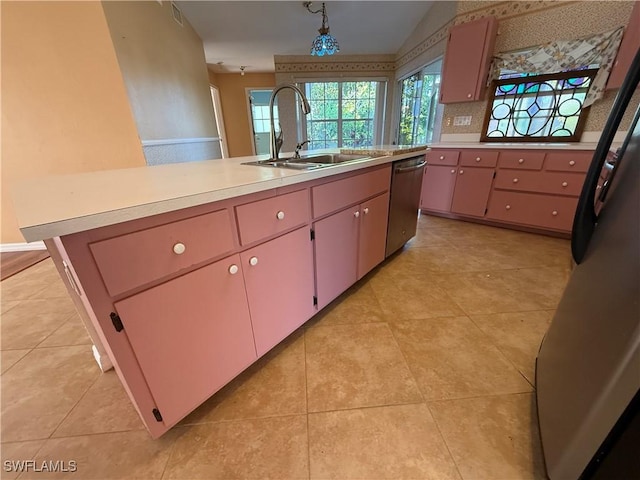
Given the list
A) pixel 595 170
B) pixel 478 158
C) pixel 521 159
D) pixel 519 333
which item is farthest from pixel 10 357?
pixel 521 159

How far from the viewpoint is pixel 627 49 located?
6.86ft

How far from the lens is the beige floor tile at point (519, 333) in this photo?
1.23m

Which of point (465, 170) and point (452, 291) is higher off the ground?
point (465, 170)

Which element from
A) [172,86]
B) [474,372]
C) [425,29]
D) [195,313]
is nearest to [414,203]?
[474,372]

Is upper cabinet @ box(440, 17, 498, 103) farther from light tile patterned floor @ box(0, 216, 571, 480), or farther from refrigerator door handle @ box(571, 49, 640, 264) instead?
refrigerator door handle @ box(571, 49, 640, 264)

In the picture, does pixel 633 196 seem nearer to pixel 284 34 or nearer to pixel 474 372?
pixel 474 372

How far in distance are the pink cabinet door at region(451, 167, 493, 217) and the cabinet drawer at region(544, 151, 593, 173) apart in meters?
0.47

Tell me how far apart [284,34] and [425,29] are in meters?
2.10

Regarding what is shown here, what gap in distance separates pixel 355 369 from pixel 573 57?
11.0 ft

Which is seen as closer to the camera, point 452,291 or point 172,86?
point 452,291

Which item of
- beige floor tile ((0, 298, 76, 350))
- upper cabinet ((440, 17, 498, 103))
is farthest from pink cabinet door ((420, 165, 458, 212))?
beige floor tile ((0, 298, 76, 350))

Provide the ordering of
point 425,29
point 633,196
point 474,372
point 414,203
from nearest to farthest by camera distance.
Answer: point 633,196 → point 474,372 → point 414,203 → point 425,29

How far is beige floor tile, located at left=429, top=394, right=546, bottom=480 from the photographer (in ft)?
→ 2.79

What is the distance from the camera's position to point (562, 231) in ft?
8.10
